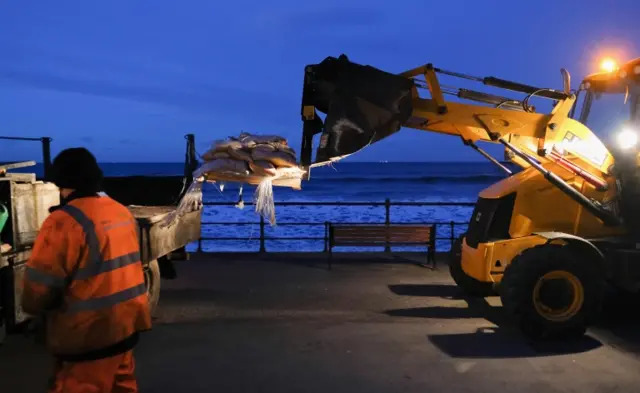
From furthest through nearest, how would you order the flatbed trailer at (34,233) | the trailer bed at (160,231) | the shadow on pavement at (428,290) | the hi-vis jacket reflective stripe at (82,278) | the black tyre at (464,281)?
the shadow on pavement at (428,290) < the black tyre at (464,281) < the trailer bed at (160,231) < the flatbed trailer at (34,233) < the hi-vis jacket reflective stripe at (82,278)

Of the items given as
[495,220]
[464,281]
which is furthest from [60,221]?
[464,281]

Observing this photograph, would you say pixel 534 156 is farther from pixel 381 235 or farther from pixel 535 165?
pixel 381 235

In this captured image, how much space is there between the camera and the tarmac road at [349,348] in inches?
207

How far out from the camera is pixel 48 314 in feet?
10.3

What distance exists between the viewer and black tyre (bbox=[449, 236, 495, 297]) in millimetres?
8289

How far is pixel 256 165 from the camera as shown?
248 inches

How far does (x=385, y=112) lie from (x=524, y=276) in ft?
7.67

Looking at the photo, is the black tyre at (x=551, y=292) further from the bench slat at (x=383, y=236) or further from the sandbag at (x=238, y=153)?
the bench slat at (x=383, y=236)

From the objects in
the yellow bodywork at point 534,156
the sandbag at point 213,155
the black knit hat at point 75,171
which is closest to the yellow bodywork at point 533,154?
the yellow bodywork at point 534,156

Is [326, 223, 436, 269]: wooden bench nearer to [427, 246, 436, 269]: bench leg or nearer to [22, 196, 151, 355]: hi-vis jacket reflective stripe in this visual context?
[427, 246, 436, 269]: bench leg

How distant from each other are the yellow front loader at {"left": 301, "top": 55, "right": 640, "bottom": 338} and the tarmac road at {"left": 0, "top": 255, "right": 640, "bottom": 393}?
53 centimetres

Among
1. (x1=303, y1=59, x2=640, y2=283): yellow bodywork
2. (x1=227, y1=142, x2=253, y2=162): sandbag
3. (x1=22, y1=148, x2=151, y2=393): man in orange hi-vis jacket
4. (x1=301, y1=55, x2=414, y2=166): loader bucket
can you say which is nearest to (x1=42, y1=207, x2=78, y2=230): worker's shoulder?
(x1=22, y1=148, x2=151, y2=393): man in orange hi-vis jacket

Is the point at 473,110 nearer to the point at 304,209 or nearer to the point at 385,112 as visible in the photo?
the point at 385,112

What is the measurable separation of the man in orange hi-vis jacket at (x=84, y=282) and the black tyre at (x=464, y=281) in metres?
5.90
